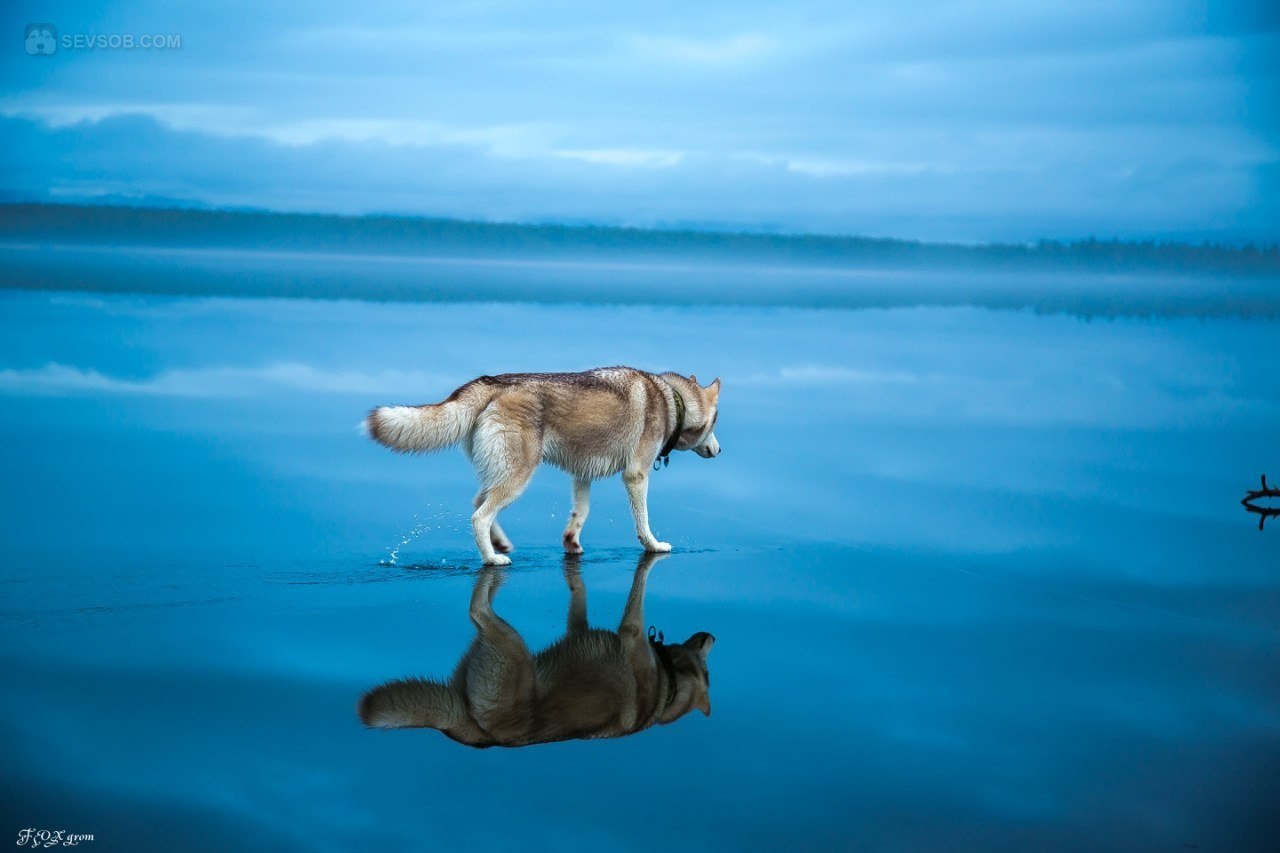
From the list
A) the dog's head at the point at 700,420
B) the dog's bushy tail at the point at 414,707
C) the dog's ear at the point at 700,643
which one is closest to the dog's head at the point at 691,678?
the dog's ear at the point at 700,643

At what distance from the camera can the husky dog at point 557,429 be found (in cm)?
934

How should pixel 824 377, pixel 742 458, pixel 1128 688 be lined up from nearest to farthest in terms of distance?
pixel 1128 688, pixel 742 458, pixel 824 377

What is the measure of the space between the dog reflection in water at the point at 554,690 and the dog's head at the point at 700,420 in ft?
9.37

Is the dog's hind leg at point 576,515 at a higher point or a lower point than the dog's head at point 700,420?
lower

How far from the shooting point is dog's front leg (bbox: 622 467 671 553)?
10312mm

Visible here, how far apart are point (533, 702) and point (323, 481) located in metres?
6.59

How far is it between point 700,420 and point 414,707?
4.63 metres

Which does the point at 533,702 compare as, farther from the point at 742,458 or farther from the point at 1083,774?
the point at 742,458

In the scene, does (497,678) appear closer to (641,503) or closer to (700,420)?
(641,503)

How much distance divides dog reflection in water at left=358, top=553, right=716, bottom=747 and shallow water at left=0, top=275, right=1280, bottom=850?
143 mm

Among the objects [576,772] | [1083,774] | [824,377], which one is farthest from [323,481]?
[824,377]

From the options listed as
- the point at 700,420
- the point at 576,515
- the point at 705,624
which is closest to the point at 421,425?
the point at 576,515

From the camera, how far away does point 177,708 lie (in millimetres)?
6781

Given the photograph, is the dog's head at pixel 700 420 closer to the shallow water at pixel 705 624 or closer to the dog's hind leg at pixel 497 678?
the shallow water at pixel 705 624
